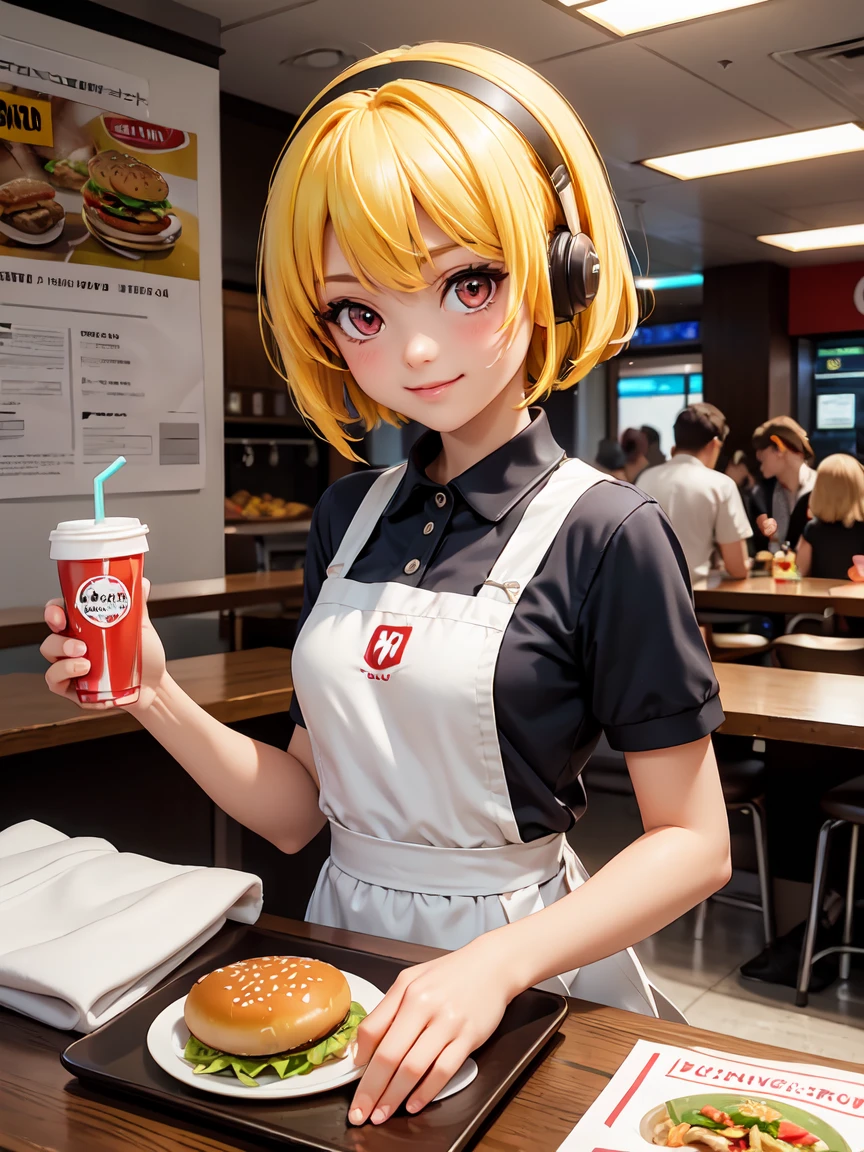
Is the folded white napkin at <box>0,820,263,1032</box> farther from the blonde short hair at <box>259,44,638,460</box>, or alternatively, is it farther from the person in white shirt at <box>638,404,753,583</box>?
the person in white shirt at <box>638,404,753,583</box>

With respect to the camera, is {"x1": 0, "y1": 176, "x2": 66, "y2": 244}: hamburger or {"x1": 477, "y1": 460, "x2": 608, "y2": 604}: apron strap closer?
{"x1": 477, "y1": 460, "x2": 608, "y2": 604}: apron strap

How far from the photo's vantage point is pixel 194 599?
334 cm

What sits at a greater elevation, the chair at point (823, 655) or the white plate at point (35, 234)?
the white plate at point (35, 234)

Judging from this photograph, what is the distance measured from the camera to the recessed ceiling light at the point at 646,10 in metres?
3.99

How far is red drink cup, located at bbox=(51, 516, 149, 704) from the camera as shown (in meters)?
0.97

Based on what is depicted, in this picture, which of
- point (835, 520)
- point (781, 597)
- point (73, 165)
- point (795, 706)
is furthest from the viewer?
point (835, 520)

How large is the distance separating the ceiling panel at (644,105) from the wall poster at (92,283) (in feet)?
5.94

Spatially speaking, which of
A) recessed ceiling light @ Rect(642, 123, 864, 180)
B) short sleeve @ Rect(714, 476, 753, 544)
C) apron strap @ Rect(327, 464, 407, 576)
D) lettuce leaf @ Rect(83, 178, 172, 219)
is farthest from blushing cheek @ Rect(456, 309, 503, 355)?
recessed ceiling light @ Rect(642, 123, 864, 180)

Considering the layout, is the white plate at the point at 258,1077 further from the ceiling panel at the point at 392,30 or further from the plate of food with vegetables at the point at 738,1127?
the ceiling panel at the point at 392,30

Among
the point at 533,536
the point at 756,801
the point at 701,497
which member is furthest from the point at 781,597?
the point at 533,536

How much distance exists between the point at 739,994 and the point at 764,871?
43 centimetres

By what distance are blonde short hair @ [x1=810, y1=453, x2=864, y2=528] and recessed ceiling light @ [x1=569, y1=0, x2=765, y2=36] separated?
230 cm

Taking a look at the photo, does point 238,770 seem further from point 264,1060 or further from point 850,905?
point 850,905

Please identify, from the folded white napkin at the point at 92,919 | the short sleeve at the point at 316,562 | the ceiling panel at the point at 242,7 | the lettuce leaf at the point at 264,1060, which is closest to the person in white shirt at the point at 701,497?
the ceiling panel at the point at 242,7
